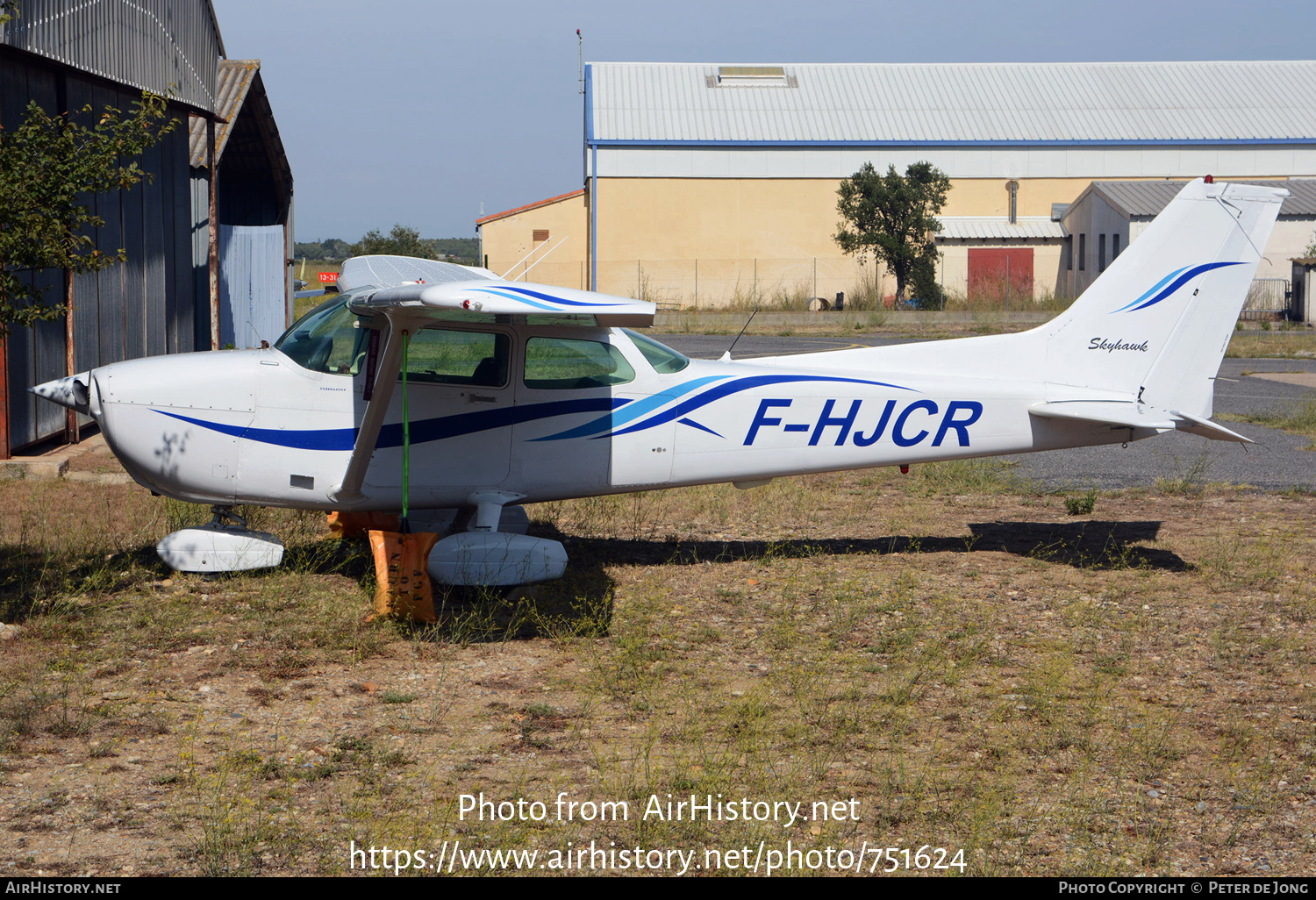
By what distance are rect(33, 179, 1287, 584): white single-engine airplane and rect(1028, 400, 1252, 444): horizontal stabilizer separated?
2cm

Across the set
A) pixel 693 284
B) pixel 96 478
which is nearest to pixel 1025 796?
pixel 96 478

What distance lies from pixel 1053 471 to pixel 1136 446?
7.34 feet

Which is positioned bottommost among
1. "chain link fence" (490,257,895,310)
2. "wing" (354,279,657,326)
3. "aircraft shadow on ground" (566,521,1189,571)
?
"aircraft shadow on ground" (566,521,1189,571)

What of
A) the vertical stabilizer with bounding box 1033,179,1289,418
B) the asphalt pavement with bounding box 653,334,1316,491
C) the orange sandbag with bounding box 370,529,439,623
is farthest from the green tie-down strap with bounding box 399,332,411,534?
the asphalt pavement with bounding box 653,334,1316,491

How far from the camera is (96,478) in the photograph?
10.2 m

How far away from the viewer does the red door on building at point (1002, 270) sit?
128 ft

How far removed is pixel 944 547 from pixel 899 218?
31.7 m

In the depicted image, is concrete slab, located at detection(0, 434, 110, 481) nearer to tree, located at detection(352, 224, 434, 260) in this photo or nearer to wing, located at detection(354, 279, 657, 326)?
wing, located at detection(354, 279, 657, 326)

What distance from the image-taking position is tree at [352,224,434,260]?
1500 inches

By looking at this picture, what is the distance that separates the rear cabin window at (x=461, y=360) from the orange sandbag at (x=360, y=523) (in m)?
1.55

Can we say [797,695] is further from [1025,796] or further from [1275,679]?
[1275,679]

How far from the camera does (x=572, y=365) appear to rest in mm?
7457
